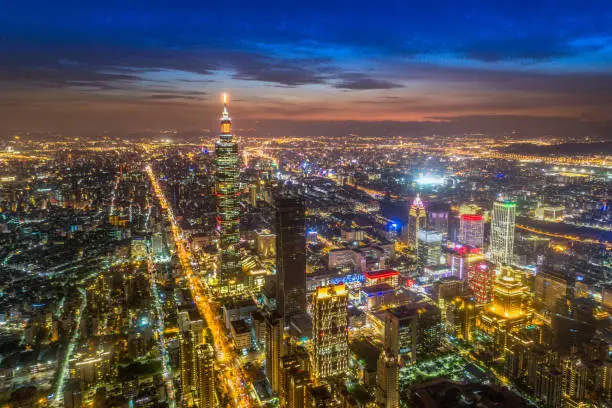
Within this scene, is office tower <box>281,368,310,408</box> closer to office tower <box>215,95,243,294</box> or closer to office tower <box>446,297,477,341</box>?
office tower <box>446,297,477,341</box>

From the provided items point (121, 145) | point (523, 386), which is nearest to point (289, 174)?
point (121, 145)

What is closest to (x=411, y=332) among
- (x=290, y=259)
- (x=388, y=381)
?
(x=388, y=381)

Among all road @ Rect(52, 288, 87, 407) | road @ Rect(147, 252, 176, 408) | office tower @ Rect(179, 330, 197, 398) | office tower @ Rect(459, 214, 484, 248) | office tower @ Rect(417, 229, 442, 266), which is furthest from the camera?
office tower @ Rect(459, 214, 484, 248)

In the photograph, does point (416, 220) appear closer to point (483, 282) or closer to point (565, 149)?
point (483, 282)

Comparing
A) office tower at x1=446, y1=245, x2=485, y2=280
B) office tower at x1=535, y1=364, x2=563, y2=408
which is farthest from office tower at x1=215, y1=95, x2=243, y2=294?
office tower at x1=535, y1=364, x2=563, y2=408

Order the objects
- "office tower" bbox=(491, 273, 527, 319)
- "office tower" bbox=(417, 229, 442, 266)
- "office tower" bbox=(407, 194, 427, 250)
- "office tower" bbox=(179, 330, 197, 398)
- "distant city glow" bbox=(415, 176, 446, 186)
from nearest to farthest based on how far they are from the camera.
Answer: "office tower" bbox=(179, 330, 197, 398)
"office tower" bbox=(491, 273, 527, 319)
"office tower" bbox=(417, 229, 442, 266)
"office tower" bbox=(407, 194, 427, 250)
"distant city glow" bbox=(415, 176, 446, 186)

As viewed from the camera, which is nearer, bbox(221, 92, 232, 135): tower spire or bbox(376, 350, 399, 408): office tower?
bbox(376, 350, 399, 408): office tower

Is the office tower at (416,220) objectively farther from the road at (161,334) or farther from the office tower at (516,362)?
the road at (161,334)
